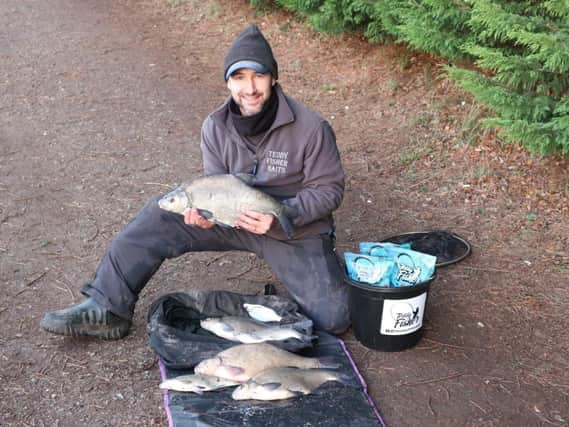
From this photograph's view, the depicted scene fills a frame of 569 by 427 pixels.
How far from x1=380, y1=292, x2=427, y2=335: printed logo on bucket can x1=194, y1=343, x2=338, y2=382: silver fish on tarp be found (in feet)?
1.56

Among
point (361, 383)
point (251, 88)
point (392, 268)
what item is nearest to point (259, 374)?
point (361, 383)

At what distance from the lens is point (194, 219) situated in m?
3.67

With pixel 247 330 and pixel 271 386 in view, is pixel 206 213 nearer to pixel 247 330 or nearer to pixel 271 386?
pixel 247 330

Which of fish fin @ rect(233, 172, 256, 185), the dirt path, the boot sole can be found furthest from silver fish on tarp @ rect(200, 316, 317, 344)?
fish fin @ rect(233, 172, 256, 185)

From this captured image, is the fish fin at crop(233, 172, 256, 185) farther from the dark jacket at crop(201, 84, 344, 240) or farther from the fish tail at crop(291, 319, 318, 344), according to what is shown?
the fish tail at crop(291, 319, 318, 344)

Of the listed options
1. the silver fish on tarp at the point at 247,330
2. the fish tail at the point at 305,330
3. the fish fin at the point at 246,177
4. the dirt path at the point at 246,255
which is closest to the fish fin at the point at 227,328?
the silver fish on tarp at the point at 247,330

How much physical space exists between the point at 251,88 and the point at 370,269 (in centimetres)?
121

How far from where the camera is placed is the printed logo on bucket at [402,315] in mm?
3639

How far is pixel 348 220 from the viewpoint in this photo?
17.9 ft

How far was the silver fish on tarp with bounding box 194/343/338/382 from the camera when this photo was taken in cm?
341

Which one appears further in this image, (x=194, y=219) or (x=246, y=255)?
(x=246, y=255)

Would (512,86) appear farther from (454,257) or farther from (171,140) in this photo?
(171,140)

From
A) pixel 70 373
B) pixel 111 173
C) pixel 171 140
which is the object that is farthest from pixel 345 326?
pixel 171 140

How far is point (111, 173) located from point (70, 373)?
2.86m
